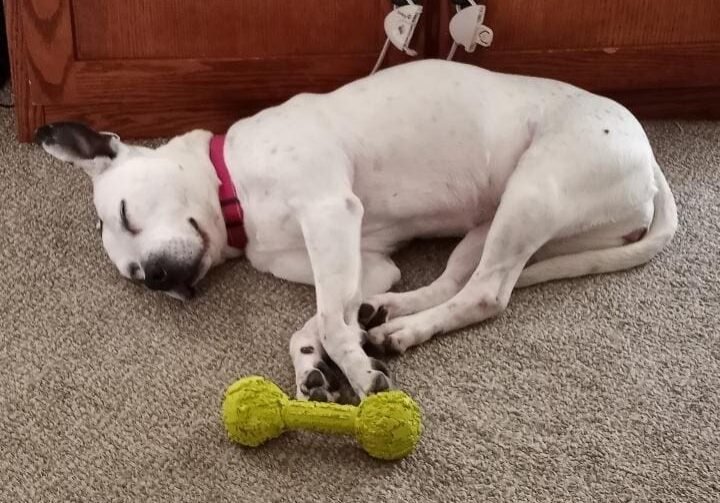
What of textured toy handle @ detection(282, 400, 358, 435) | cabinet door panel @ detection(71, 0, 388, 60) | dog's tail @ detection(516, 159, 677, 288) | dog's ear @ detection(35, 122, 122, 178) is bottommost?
textured toy handle @ detection(282, 400, 358, 435)

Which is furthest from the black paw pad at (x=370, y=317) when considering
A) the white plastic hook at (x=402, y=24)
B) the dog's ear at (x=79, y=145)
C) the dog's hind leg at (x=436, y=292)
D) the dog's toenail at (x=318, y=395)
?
the white plastic hook at (x=402, y=24)

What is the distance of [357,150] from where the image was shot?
1.81 m

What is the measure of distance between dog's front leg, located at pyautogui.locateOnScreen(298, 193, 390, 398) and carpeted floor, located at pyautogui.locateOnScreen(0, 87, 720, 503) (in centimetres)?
10

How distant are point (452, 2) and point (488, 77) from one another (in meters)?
0.34

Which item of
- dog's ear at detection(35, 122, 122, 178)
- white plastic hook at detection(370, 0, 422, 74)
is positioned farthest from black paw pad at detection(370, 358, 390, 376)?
white plastic hook at detection(370, 0, 422, 74)

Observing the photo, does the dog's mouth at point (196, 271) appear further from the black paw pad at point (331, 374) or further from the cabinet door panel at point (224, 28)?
the cabinet door panel at point (224, 28)

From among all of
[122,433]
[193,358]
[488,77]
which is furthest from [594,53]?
[122,433]

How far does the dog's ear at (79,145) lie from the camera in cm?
176

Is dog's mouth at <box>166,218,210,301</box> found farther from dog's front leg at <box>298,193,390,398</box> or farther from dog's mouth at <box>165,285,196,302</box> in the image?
dog's front leg at <box>298,193,390,398</box>

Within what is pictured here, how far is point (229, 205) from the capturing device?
1.80 m

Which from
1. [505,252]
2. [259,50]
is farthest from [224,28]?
[505,252]

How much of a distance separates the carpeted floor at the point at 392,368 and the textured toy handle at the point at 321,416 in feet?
0.18

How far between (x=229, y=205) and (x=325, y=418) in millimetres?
593

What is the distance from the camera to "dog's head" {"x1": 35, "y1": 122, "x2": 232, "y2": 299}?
1729 millimetres
